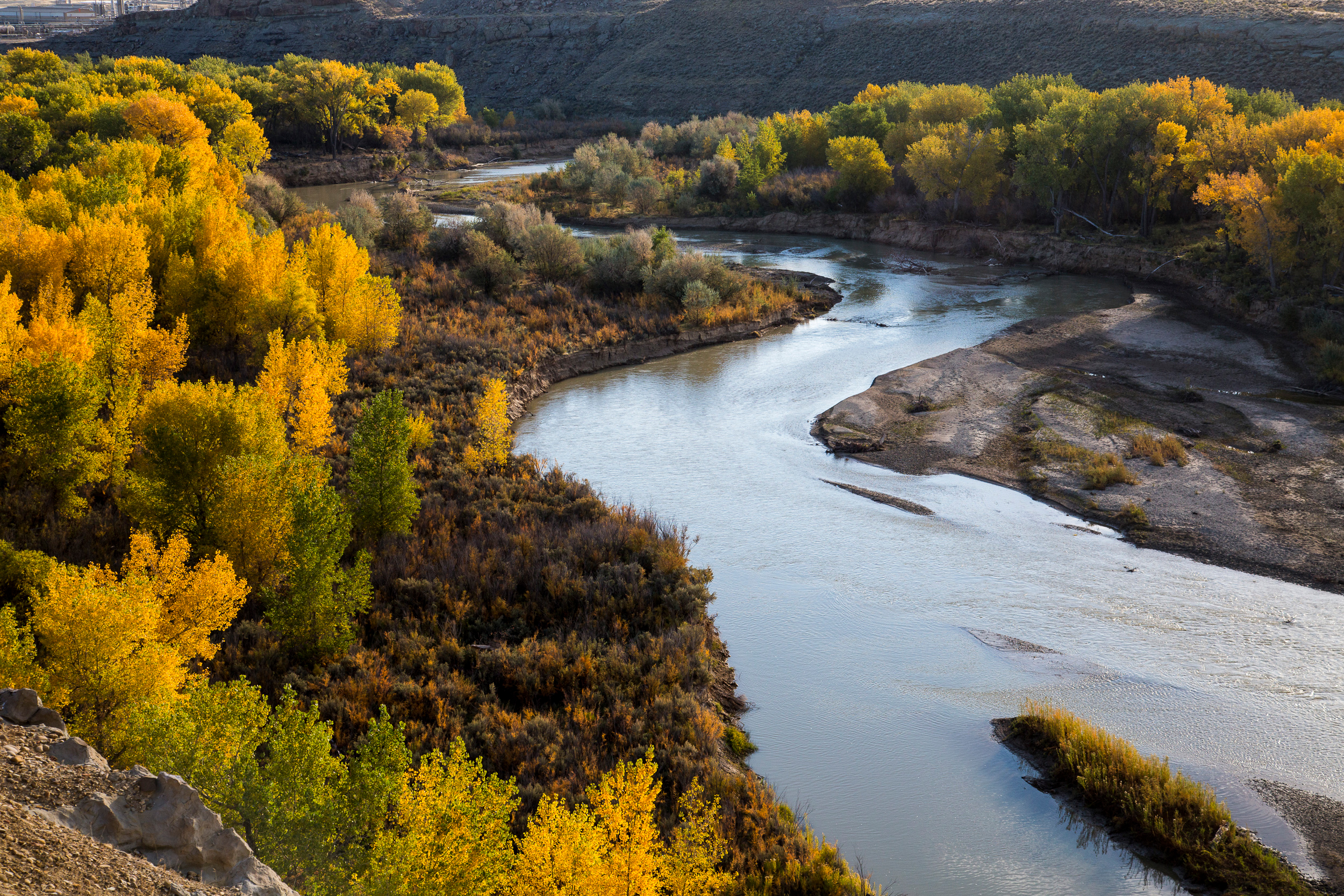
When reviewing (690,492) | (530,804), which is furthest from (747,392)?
(530,804)

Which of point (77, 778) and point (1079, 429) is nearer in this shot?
point (77, 778)

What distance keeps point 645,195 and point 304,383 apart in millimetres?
43572

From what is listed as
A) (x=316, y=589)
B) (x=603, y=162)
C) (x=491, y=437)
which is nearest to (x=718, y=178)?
(x=603, y=162)

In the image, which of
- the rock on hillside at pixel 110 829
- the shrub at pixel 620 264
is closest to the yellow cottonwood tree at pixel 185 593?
the rock on hillside at pixel 110 829

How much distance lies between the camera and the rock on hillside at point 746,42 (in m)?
61.7

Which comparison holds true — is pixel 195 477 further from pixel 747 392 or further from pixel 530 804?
pixel 747 392

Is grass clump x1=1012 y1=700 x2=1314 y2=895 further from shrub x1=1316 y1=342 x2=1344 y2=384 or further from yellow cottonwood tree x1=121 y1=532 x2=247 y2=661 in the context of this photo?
shrub x1=1316 y1=342 x2=1344 y2=384

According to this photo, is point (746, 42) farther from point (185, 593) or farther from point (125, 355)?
point (185, 593)

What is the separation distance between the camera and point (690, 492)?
21234mm

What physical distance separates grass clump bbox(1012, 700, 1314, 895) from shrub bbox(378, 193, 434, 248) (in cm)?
3528

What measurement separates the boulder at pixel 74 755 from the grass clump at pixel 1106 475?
64.4 ft

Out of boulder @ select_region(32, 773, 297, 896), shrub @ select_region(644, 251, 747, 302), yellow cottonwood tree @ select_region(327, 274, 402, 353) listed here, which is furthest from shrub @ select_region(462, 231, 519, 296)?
boulder @ select_region(32, 773, 297, 896)

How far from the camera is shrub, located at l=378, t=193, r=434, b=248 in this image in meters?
40.5

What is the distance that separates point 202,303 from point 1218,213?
40.9m
